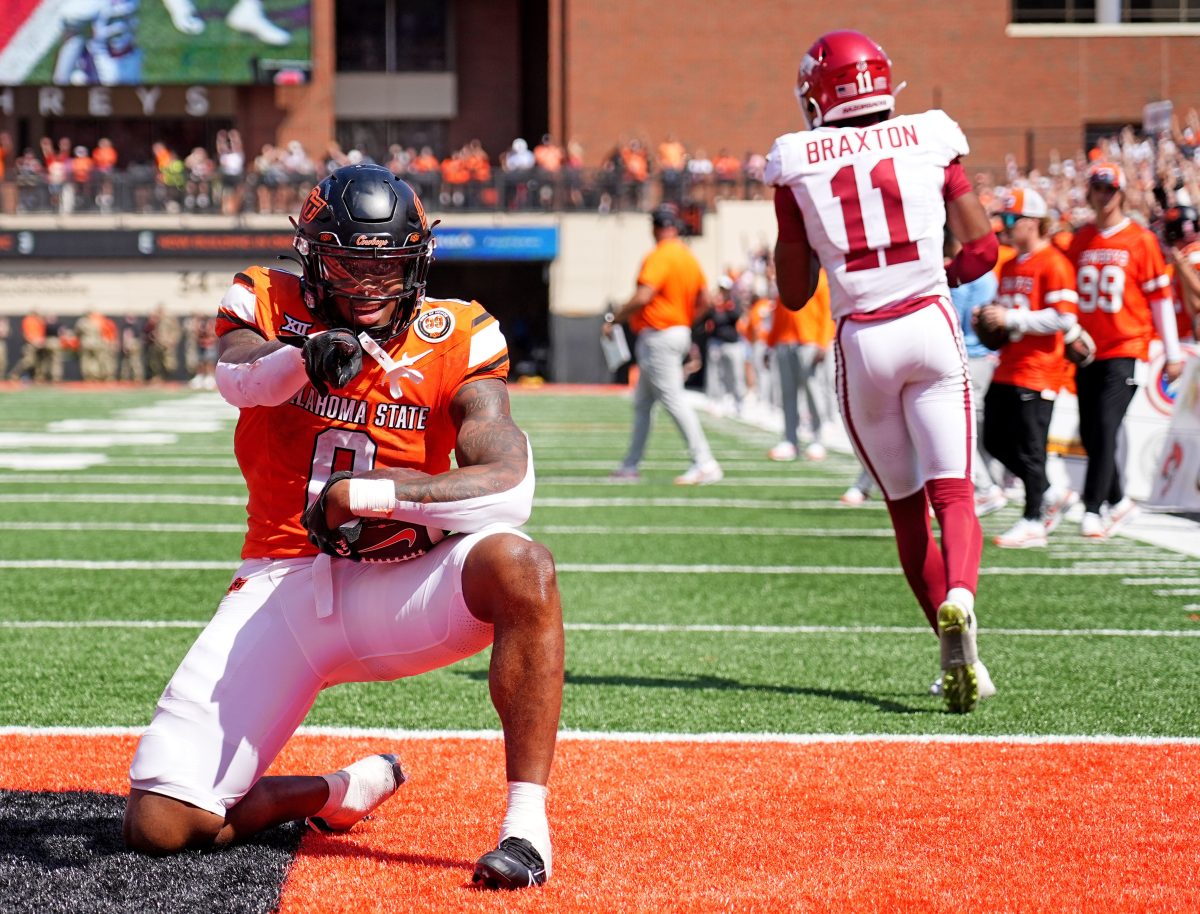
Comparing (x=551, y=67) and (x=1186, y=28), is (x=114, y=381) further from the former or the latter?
(x=1186, y=28)

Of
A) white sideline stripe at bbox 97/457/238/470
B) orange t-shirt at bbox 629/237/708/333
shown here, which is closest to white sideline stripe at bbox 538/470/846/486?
orange t-shirt at bbox 629/237/708/333

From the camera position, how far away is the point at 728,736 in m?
4.45

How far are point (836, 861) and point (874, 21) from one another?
35.7 meters

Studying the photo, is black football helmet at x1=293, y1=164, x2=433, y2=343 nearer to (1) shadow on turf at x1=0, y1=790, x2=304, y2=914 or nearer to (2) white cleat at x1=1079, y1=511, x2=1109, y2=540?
(1) shadow on turf at x1=0, y1=790, x2=304, y2=914

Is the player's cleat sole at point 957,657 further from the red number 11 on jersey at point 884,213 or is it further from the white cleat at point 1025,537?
the white cleat at point 1025,537

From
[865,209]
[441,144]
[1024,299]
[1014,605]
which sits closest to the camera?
[865,209]

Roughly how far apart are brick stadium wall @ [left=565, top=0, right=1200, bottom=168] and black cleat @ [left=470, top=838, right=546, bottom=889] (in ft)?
114

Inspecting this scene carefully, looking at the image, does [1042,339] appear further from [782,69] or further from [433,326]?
[782,69]

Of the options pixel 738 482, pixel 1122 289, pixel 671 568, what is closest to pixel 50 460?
pixel 738 482

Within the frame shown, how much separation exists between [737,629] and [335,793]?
3002 mm

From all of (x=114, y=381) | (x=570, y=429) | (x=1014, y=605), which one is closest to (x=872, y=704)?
(x=1014, y=605)

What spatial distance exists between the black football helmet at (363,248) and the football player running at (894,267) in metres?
1.77

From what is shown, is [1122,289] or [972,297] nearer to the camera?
[1122,289]

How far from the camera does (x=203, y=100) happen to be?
3806 centimetres
